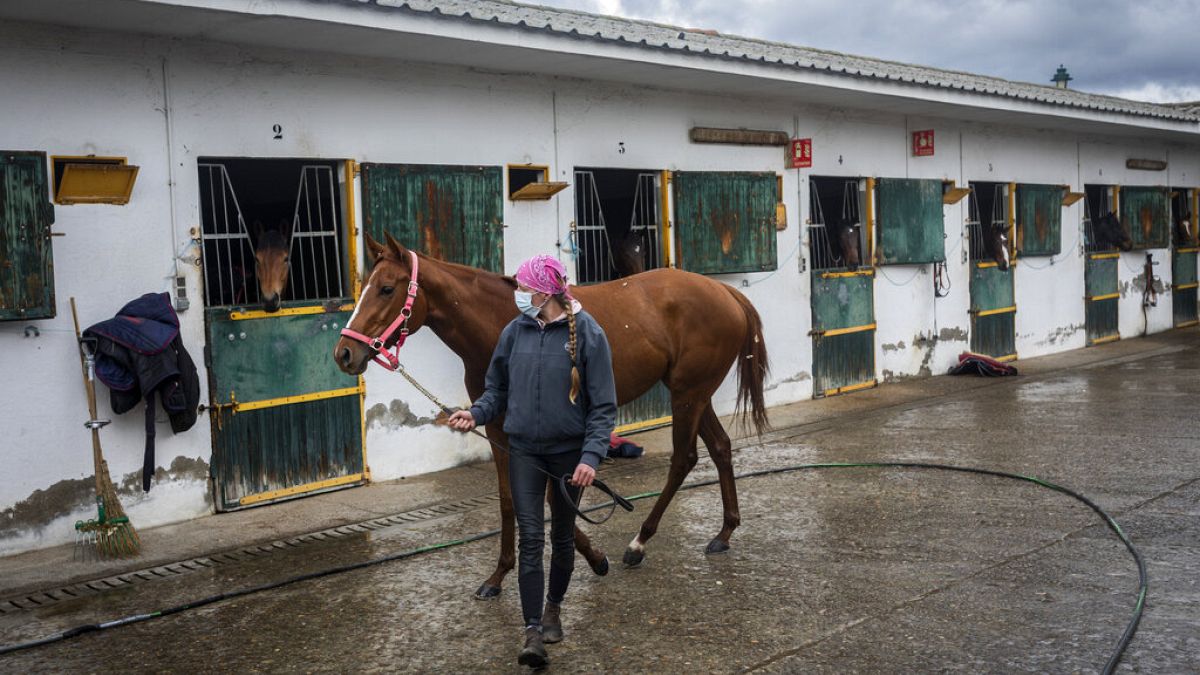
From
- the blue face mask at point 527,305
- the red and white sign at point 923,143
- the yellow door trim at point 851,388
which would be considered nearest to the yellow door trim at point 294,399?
the blue face mask at point 527,305

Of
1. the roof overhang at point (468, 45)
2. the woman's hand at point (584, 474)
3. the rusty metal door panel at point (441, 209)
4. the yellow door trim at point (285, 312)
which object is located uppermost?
the roof overhang at point (468, 45)

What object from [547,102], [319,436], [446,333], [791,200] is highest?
[547,102]

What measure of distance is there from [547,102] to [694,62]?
1241 mm

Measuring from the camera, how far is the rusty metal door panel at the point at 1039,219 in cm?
1456

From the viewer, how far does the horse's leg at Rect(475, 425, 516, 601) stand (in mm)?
5141

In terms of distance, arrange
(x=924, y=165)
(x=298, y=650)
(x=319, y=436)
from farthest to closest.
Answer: (x=924, y=165)
(x=319, y=436)
(x=298, y=650)

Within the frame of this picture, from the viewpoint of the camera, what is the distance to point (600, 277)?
974 centimetres

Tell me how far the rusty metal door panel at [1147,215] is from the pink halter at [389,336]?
1488 centimetres

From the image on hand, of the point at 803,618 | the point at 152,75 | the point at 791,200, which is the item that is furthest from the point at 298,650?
the point at 791,200

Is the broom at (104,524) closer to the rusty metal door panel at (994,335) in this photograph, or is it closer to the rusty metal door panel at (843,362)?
the rusty metal door panel at (843,362)

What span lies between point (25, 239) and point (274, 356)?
1674mm

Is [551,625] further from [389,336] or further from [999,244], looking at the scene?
[999,244]

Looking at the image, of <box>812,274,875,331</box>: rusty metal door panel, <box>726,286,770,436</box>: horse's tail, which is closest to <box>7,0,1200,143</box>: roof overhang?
<box>812,274,875,331</box>: rusty metal door panel

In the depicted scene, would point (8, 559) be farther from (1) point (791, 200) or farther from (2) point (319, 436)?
(1) point (791, 200)
